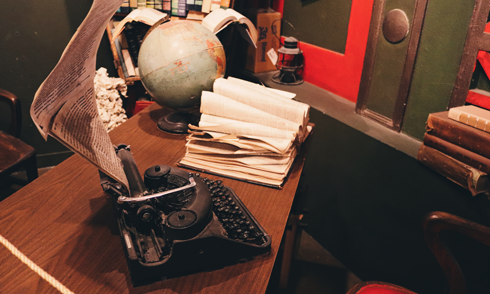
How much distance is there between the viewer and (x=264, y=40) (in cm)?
278

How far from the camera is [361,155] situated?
190 cm

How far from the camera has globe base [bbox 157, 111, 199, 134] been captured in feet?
4.83

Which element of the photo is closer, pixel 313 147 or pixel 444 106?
pixel 444 106

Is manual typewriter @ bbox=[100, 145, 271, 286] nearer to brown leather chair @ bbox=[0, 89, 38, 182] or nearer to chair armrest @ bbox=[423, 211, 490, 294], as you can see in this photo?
chair armrest @ bbox=[423, 211, 490, 294]

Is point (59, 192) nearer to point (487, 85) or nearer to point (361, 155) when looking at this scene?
point (361, 155)

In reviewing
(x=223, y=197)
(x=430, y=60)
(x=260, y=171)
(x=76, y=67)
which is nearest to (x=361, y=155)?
(x=430, y=60)

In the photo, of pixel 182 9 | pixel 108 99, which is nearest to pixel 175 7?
pixel 182 9

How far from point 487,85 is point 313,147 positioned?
97cm

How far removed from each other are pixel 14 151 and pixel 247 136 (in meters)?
1.53

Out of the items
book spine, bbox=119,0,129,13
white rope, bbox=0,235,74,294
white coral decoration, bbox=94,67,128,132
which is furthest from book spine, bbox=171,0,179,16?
white rope, bbox=0,235,74,294

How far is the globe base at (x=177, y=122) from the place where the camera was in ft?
4.83

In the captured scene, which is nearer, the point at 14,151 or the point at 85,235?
the point at 85,235

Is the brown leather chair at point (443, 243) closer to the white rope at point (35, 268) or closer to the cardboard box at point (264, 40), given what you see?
the white rope at point (35, 268)

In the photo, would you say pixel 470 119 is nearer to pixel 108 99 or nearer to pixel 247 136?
pixel 247 136
